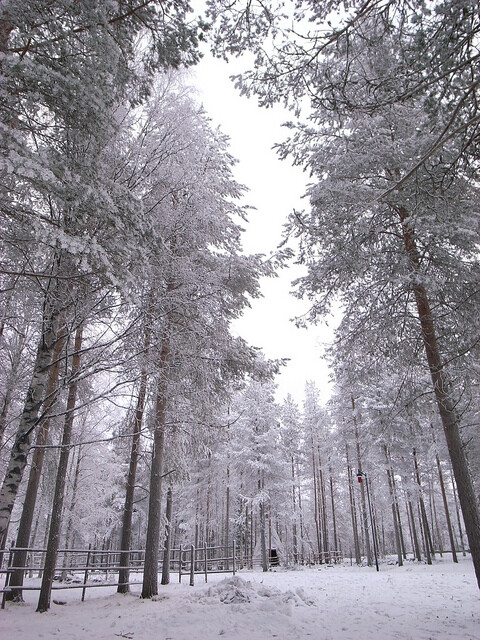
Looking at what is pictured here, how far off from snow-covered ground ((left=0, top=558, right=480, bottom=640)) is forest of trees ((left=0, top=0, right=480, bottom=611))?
1.07 metres

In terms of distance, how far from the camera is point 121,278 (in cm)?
418

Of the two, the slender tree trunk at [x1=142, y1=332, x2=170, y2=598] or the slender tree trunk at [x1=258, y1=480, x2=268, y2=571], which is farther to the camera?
the slender tree trunk at [x1=258, y1=480, x2=268, y2=571]

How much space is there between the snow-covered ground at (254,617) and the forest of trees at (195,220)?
107 cm

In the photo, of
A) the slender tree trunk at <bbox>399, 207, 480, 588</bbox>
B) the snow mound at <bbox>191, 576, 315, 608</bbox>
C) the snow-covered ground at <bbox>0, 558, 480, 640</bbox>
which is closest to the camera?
the snow-covered ground at <bbox>0, 558, 480, 640</bbox>

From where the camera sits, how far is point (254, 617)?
21.0ft

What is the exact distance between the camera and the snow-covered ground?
5.49m

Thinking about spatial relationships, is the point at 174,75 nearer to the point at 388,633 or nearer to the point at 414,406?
the point at 414,406

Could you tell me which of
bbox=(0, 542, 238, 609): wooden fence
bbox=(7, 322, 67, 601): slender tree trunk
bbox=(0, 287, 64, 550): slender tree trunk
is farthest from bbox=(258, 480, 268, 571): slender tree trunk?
bbox=(0, 287, 64, 550): slender tree trunk

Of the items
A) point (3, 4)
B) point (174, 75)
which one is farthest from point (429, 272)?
point (3, 4)

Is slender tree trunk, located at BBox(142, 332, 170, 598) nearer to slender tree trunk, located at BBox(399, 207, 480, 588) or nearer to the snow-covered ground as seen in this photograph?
the snow-covered ground

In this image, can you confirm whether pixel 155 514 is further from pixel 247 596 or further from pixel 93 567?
pixel 247 596

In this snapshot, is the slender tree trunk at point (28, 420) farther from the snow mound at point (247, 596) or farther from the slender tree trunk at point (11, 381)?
the slender tree trunk at point (11, 381)

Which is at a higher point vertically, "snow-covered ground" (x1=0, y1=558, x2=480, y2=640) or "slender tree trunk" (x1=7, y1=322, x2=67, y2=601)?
"slender tree trunk" (x1=7, y1=322, x2=67, y2=601)

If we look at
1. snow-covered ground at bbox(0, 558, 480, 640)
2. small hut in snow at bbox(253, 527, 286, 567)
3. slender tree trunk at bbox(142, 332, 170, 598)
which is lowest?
small hut in snow at bbox(253, 527, 286, 567)
